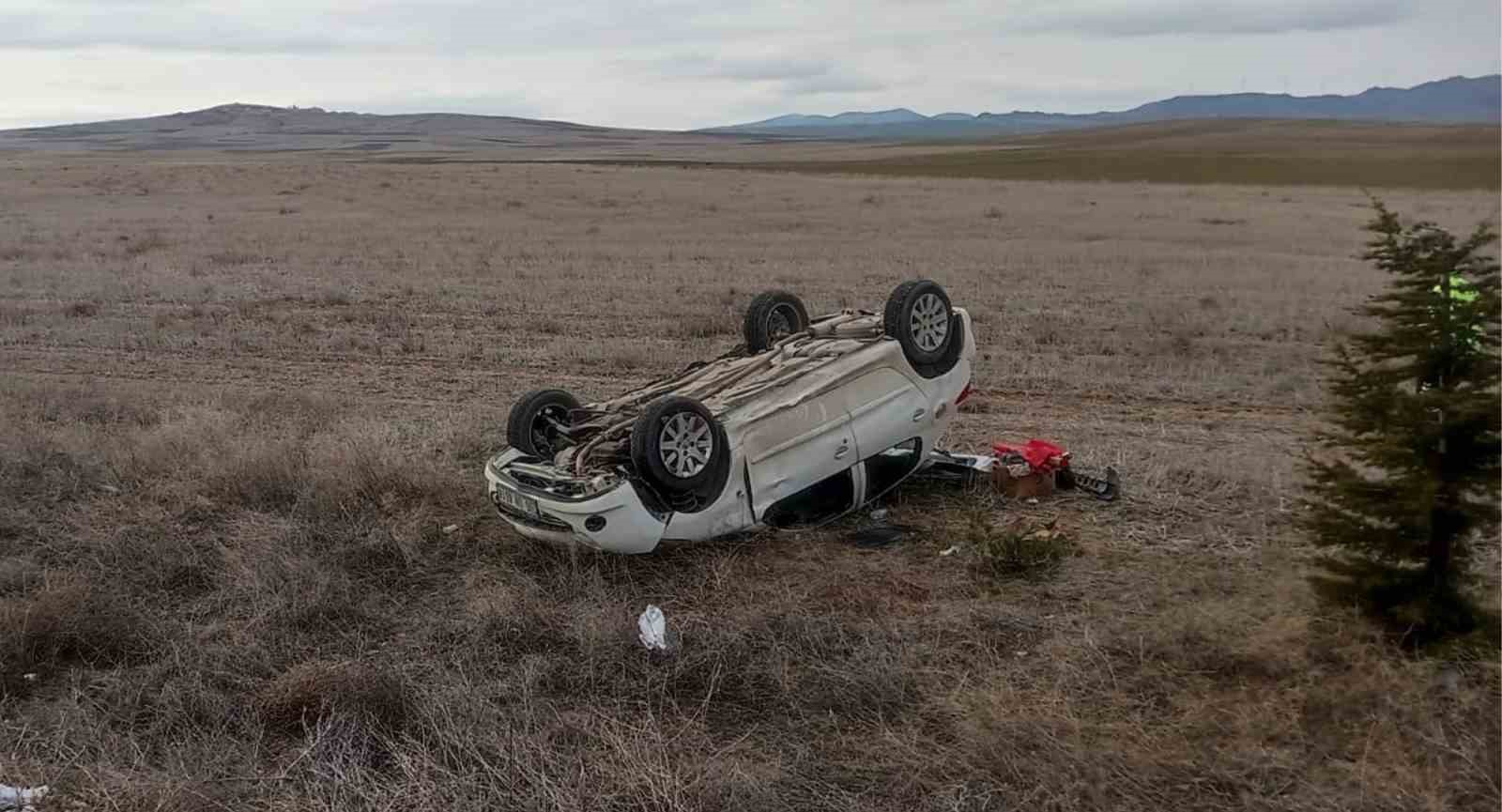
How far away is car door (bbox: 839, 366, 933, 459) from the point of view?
6301 mm

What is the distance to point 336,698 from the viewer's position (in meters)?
4.46

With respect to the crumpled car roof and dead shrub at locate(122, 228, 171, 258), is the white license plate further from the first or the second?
dead shrub at locate(122, 228, 171, 258)

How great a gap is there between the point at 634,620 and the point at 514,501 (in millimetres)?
1035

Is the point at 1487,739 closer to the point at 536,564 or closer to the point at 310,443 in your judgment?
the point at 536,564

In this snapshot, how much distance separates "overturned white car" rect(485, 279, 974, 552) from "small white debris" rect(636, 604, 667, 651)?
0.53 m

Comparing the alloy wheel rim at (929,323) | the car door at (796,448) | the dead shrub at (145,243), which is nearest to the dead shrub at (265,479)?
the car door at (796,448)

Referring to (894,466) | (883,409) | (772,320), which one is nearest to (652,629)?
(883,409)

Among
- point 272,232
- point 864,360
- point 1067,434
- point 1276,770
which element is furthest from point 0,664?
point 272,232

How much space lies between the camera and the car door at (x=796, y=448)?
5.95 metres

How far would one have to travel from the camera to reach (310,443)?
311 inches

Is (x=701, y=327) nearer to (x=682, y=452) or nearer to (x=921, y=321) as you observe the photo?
(x=921, y=321)

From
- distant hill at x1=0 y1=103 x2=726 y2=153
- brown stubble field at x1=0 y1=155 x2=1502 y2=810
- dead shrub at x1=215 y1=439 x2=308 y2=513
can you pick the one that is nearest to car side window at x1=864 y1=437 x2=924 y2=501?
brown stubble field at x1=0 y1=155 x2=1502 y2=810

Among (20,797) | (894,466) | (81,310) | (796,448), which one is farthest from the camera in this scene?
(81,310)

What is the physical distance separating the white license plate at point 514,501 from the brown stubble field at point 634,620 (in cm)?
32
